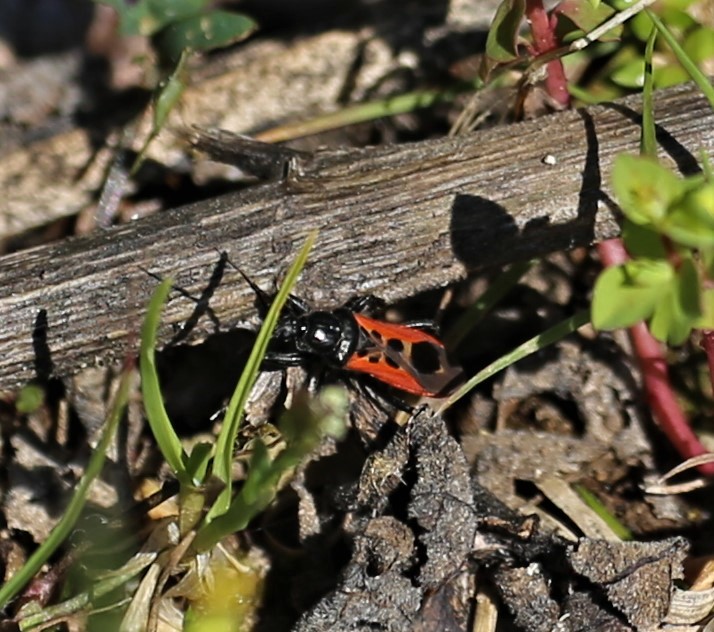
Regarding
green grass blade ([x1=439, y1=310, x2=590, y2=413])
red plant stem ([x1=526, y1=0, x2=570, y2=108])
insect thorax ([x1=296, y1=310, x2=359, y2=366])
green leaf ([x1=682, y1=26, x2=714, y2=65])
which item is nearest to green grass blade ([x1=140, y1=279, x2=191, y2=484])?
insect thorax ([x1=296, y1=310, x2=359, y2=366])

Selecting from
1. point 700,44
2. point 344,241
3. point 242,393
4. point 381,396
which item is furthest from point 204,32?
point 242,393

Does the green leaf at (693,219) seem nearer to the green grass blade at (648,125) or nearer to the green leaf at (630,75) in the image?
the green grass blade at (648,125)

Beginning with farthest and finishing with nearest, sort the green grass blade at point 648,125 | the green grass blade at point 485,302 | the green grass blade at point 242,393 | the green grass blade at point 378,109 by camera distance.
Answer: the green grass blade at point 378,109, the green grass blade at point 485,302, the green grass blade at point 648,125, the green grass blade at point 242,393

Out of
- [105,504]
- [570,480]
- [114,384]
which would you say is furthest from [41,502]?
[570,480]

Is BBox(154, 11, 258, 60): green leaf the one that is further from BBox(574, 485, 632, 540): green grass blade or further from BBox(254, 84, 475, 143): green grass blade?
BBox(574, 485, 632, 540): green grass blade

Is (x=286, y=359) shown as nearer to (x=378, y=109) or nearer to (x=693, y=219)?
(x=378, y=109)

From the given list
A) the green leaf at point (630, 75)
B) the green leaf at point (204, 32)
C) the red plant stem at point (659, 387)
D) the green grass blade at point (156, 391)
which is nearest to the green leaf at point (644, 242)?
the red plant stem at point (659, 387)

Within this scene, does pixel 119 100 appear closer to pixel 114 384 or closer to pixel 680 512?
pixel 114 384

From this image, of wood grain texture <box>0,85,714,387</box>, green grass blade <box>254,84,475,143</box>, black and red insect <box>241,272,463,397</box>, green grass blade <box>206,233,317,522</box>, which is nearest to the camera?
green grass blade <box>206,233,317,522</box>
